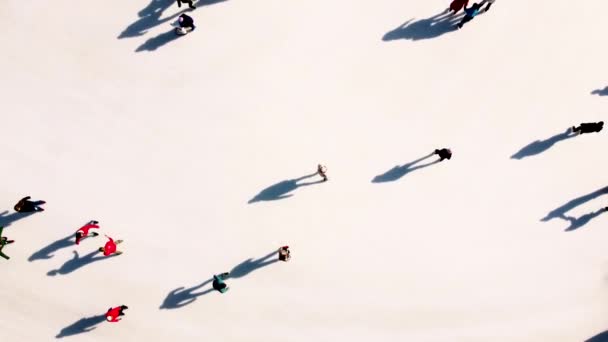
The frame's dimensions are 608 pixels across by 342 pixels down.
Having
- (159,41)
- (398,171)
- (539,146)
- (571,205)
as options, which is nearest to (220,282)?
(398,171)

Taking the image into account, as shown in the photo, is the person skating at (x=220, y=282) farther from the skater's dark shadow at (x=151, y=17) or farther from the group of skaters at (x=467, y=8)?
the group of skaters at (x=467, y=8)

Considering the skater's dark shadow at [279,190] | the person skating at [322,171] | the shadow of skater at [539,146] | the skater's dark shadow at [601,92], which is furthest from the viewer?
the skater's dark shadow at [601,92]

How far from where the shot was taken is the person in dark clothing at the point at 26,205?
16.3 metres

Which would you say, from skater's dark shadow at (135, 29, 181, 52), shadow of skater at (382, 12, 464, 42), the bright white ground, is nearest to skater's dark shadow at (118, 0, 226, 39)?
the bright white ground

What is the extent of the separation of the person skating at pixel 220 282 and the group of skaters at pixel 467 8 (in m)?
13.5

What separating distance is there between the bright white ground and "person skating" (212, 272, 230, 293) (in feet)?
1.72

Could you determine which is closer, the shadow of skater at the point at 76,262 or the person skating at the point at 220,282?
the person skating at the point at 220,282

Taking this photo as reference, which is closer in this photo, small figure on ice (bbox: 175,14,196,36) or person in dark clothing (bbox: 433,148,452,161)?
person in dark clothing (bbox: 433,148,452,161)

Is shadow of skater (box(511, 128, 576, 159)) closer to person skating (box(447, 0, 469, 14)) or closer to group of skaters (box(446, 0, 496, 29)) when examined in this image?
group of skaters (box(446, 0, 496, 29))

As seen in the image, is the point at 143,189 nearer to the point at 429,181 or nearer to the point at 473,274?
the point at 429,181

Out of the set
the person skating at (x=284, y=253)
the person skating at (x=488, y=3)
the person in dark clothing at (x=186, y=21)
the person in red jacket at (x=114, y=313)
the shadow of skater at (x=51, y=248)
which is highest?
the person in dark clothing at (x=186, y=21)

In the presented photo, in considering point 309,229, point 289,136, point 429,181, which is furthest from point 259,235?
point 429,181

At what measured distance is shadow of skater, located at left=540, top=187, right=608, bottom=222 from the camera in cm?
1748

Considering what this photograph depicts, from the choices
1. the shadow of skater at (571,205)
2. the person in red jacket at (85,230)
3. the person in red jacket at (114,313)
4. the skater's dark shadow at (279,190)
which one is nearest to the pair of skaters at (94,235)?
the person in red jacket at (85,230)
